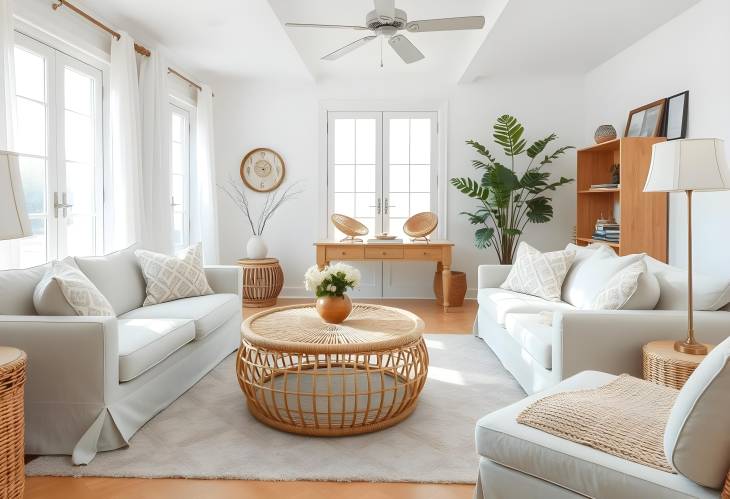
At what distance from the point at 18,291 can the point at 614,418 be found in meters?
2.56

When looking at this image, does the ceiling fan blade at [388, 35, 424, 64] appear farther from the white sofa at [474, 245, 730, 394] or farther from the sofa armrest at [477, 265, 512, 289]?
the white sofa at [474, 245, 730, 394]

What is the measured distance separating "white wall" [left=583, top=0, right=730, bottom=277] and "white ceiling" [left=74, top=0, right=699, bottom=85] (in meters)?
0.13

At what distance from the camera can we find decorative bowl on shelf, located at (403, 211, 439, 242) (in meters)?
5.95

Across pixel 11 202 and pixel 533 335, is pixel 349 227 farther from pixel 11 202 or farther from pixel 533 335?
pixel 11 202

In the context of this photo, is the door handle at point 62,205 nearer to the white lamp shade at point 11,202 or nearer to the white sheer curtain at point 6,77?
the white sheer curtain at point 6,77

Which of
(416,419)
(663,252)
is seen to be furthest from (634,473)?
(663,252)

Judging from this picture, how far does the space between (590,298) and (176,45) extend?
4003mm

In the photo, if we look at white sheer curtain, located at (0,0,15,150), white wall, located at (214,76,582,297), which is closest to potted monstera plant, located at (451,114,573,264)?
white wall, located at (214,76,582,297)

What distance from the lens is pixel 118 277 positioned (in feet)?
11.1

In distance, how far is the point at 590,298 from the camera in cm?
321

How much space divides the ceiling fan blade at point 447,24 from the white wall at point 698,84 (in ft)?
5.46

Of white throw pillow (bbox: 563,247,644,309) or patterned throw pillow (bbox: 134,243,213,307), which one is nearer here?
white throw pillow (bbox: 563,247,644,309)

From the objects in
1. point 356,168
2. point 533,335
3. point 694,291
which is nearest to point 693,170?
point 694,291

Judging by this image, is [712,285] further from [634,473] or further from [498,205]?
[498,205]
